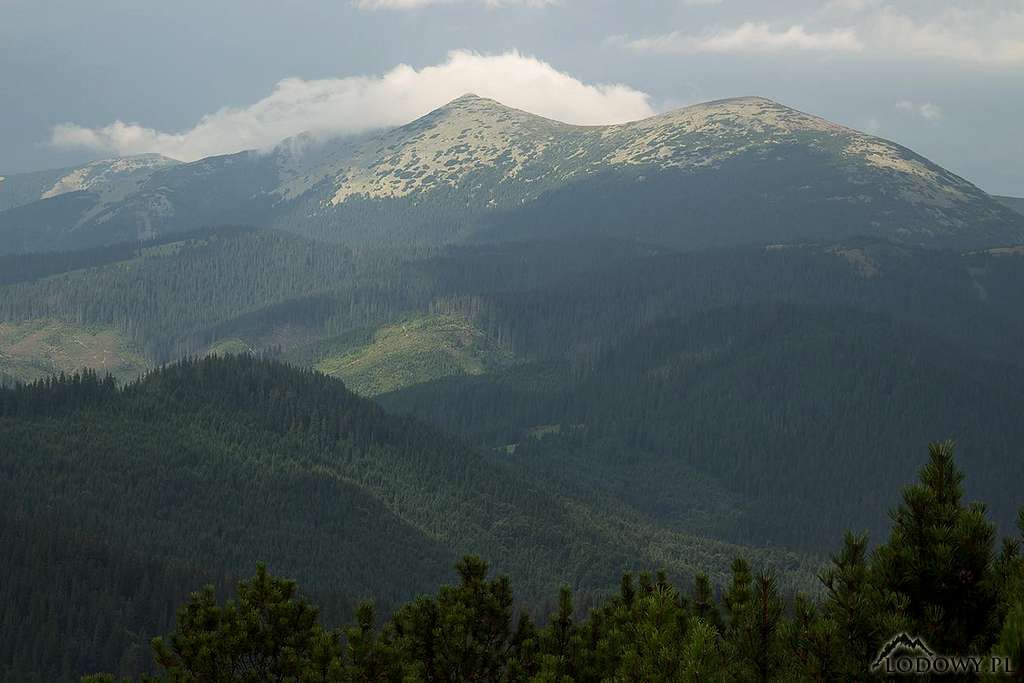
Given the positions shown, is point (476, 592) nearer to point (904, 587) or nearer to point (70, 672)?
point (904, 587)

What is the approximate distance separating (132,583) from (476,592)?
6258 inches

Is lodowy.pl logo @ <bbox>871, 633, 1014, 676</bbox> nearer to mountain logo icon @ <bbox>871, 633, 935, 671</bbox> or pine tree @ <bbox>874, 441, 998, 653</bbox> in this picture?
mountain logo icon @ <bbox>871, 633, 935, 671</bbox>

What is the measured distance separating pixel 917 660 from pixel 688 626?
1008cm

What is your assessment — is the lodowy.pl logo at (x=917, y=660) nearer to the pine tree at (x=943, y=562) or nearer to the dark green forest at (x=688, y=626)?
the dark green forest at (x=688, y=626)

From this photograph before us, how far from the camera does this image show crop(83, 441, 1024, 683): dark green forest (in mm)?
27484

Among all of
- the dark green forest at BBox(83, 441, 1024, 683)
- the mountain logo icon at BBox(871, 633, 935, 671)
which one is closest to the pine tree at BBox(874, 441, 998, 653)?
the dark green forest at BBox(83, 441, 1024, 683)

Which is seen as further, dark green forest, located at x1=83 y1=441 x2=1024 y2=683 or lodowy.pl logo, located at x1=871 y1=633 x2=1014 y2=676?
dark green forest, located at x1=83 y1=441 x2=1024 y2=683

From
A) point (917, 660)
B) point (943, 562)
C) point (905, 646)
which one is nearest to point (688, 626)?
point (905, 646)

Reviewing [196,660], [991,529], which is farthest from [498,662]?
[991,529]

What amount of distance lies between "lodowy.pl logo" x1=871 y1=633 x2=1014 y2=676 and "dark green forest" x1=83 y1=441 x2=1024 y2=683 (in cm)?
27

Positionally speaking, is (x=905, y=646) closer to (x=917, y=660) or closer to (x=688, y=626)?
(x=917, y=660)

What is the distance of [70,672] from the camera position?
6319 inches

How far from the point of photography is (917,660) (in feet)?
88.9

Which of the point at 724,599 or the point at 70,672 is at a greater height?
the point at 724,599
